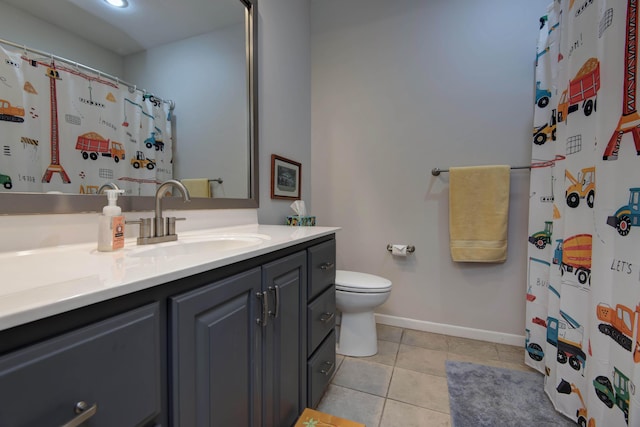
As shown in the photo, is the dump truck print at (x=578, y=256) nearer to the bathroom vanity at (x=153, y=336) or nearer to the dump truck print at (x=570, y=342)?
the dump truck print at (x=570, y=342)

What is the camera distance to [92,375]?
0.41 m

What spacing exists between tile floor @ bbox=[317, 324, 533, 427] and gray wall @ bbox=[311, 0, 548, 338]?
6.6 inches

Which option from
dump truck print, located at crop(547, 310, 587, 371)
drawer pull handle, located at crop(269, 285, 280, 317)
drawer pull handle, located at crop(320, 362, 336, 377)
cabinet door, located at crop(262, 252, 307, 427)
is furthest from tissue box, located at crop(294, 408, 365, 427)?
dump truck print, located at crop(547, 310, 587, 371)

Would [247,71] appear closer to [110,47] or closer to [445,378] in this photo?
[110,47]

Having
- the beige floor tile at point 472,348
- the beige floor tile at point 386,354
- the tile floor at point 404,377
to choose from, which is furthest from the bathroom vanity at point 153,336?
the beige floor tile at point 472,348

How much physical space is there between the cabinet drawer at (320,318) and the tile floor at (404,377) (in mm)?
351

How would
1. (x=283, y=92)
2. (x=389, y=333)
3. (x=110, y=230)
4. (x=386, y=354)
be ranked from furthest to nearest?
(x=389, y=333), (x=283, y=92), (x=386, y=354), (x=110, y=230)

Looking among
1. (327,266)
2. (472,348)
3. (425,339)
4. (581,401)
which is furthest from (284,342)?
(472,348)

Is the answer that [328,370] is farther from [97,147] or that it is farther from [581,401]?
[97,147]

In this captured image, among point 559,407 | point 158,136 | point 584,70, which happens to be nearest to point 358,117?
point 584,70

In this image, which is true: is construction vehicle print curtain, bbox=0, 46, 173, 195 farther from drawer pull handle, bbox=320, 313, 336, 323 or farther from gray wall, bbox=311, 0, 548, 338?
gray wall, bbox=311, 0, 548, 338

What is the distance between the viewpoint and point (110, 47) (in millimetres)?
929

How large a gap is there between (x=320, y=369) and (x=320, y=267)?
459 millimetres

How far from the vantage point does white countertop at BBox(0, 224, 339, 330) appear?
364mm
